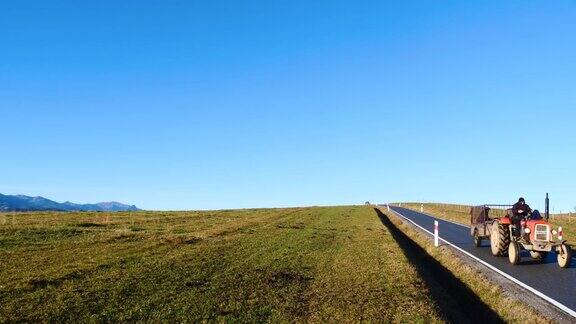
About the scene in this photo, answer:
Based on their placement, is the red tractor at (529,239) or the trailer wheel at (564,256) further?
the red tractor at (529,239)

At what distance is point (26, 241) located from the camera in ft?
79.4

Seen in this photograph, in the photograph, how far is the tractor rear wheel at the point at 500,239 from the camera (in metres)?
20.0

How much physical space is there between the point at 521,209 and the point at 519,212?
0.16m

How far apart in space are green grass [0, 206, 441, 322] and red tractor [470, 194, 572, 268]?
406 cm

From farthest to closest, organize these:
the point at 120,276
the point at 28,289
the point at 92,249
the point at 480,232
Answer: the point at 480,232 → the point at 92,249 → the point at 120,276 → the point at 28,289

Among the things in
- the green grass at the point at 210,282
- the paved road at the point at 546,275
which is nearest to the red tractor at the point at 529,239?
the paved road at the point at 546,275

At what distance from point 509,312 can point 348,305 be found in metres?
3.75

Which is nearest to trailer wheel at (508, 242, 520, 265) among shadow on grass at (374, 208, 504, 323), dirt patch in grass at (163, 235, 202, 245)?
shadow on grass at (374, 208, 504, 323)

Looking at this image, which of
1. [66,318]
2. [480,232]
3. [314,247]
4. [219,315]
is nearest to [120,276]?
[66,318]

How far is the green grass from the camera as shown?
10172 mm

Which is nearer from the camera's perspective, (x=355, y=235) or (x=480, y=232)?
(x=480, y=232)

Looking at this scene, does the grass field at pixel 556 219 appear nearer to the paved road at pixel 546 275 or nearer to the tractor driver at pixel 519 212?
the tractor driver at pixel 519 212

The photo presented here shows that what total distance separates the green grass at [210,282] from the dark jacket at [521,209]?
4.95m

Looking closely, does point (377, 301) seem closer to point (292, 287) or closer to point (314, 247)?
point (292, 287)
